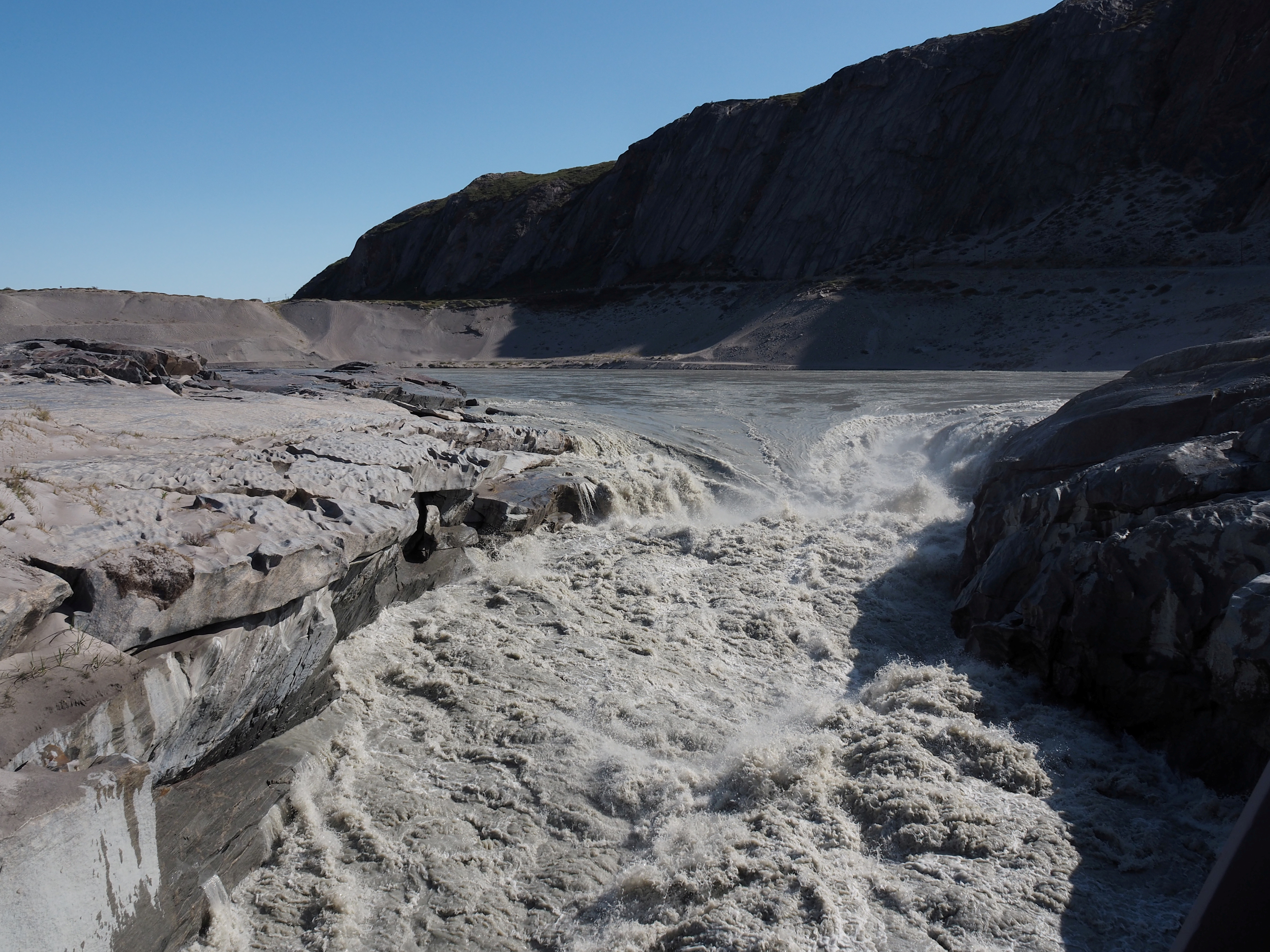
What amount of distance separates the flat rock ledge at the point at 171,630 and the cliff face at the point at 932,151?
3887 cm

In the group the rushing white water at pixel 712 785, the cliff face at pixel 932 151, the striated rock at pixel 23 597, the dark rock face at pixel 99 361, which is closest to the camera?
the striated rock at pixel 23 597

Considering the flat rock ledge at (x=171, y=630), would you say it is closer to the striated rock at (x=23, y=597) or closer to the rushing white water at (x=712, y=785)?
the striated rock at (x=23, y=597)

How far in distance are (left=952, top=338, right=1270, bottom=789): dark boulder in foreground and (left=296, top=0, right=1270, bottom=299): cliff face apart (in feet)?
113

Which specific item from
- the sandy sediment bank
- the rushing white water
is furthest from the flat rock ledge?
the sandy sediment bank

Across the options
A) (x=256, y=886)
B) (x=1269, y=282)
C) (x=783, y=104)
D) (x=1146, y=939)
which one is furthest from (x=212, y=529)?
(x=783, y=104)

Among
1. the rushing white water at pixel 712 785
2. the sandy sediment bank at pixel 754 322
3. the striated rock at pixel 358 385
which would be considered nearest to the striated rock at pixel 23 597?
the rushing white water at pixel 712 785

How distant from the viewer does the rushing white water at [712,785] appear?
3.69 m

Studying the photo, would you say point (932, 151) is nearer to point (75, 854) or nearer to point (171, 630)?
point (171, 630)

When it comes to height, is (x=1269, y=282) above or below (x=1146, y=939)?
above

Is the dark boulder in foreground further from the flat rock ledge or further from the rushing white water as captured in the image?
the flat rock ledge

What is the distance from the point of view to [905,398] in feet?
59.5

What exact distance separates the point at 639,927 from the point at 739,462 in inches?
348

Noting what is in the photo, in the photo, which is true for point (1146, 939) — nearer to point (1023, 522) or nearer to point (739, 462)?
point (1023, 522)

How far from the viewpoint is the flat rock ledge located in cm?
304
